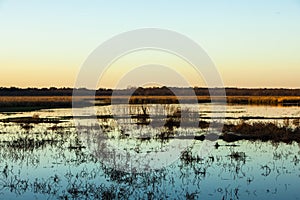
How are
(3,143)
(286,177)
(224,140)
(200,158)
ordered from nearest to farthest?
(286,177) < (200,158) < (3,143) < (224,140)

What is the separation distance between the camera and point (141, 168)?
37.6 ft

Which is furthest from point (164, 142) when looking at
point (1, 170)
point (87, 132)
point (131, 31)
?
point (1, 170)

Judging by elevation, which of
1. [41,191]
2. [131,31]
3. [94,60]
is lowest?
[41,191]

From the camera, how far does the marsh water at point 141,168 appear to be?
948cm

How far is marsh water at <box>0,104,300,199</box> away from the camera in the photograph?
9477 millimetres

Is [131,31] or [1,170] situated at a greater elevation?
[131,31]

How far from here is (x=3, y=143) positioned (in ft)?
51.7

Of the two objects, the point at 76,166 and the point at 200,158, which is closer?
the point at 76,166

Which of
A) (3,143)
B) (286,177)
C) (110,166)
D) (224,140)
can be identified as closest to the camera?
(286,177)

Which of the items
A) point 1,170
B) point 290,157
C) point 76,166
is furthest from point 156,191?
point 290,157

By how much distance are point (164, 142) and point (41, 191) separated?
7485 mm

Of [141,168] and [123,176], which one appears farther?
[141,168]

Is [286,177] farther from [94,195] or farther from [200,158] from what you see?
[94,195]

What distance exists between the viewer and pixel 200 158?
13.1 metres
